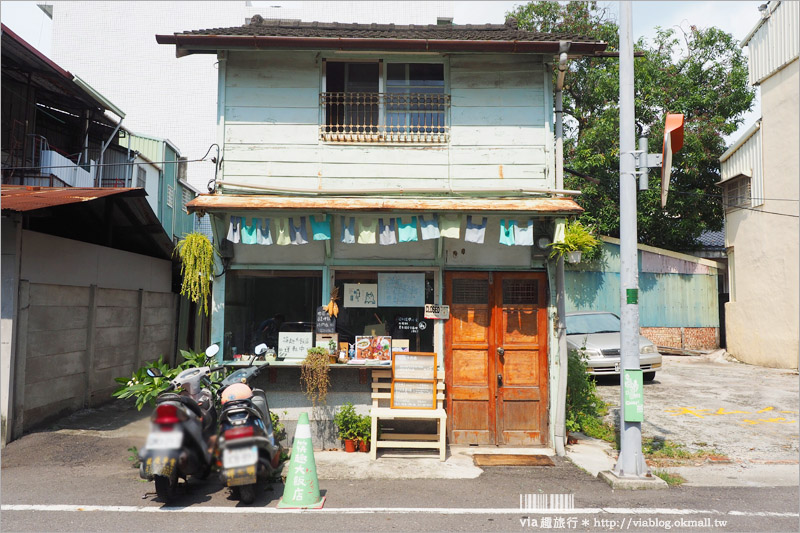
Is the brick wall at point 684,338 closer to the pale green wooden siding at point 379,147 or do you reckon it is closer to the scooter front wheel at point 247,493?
the pale green wooden siding at point 379,147

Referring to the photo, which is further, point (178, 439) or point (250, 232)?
point (250, 232)

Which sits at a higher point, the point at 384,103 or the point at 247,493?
the point at 384,103

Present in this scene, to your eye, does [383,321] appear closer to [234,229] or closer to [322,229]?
[322,229]

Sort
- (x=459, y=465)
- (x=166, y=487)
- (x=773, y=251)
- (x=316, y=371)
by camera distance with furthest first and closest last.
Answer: (x=773, y=251) → (x=316, y=371) → (x=459, y=465) → (x=166, y=487)

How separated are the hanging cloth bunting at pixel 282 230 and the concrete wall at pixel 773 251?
13077 mm

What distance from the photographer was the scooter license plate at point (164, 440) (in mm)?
4562

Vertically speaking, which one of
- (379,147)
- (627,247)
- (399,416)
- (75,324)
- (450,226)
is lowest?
(399,416)

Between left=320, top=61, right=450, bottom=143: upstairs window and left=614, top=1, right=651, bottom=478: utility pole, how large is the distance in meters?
2.79

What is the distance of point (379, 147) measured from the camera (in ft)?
29.0

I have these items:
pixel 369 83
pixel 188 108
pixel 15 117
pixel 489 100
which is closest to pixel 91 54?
pixel 188 108

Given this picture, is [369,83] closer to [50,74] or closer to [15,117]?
[50,74]

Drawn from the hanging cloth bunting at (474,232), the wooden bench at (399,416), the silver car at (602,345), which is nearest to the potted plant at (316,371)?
the wooden bench at (399,416)

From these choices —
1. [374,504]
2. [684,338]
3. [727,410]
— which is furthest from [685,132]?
[374,504]

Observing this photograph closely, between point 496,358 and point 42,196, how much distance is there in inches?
301
